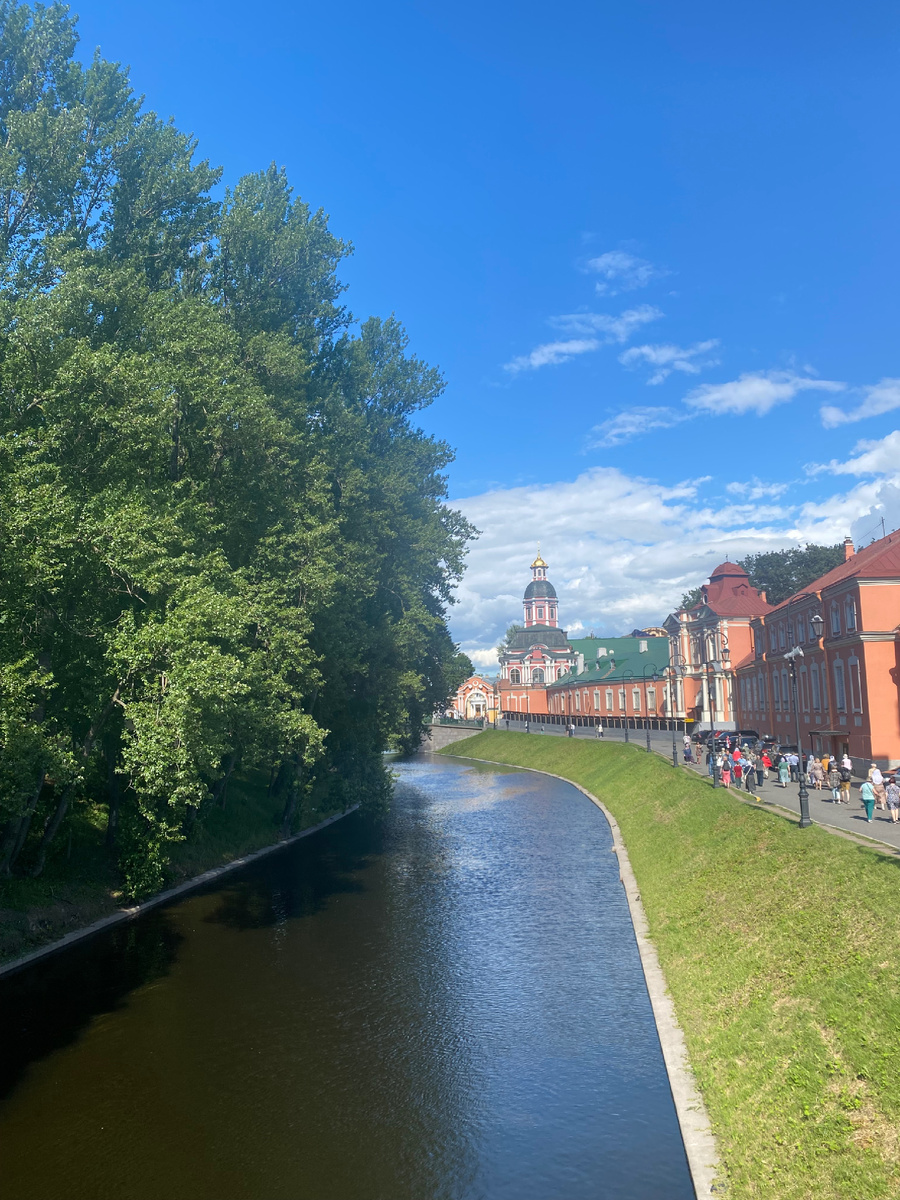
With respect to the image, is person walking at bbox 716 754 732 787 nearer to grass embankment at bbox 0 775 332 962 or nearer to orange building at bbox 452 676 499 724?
grass embankment at bbox 0 775 332 962

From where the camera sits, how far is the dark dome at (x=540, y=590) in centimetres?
18412

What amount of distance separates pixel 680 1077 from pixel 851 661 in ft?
116

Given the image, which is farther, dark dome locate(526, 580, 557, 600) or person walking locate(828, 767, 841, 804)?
dark dome locate(526, 580, 557, 600)

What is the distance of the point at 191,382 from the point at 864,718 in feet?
118

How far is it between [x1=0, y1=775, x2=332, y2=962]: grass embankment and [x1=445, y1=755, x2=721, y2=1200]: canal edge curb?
16.1 m

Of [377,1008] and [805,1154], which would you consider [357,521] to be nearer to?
[377,1008]

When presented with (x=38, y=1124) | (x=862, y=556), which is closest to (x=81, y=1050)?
(x=38, y=1124)

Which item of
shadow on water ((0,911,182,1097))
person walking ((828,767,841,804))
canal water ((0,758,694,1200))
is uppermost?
person walking ((828,767,841,804))

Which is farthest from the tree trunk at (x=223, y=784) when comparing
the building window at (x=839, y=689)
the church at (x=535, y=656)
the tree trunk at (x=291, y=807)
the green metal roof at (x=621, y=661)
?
the church at (x=535, y=656)

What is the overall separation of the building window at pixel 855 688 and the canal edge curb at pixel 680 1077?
903 inches

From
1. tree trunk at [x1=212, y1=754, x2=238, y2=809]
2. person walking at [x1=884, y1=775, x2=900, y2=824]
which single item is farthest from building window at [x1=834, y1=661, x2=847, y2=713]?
tree trunk at [x1=212, y1=754, x2=238, y2=809]

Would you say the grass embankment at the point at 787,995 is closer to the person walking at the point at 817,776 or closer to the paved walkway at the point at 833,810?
the paved walkway at the point at 833,810

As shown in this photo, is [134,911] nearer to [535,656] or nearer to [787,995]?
[787,995]

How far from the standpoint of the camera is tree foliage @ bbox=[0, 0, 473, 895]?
Answer: 835 inches
